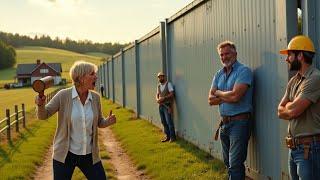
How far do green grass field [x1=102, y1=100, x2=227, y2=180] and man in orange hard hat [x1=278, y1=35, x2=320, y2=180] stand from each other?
10.7ft

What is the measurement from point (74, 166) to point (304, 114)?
2.44 metres

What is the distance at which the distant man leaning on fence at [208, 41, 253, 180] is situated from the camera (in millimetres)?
7195

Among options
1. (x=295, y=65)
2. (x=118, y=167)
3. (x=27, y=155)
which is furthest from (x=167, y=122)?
(x=295, y=65)

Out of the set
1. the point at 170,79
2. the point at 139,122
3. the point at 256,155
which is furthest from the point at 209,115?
the point at 139,122

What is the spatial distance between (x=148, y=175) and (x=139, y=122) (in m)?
9.12

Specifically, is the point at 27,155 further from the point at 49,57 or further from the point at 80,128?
the point at 49,57

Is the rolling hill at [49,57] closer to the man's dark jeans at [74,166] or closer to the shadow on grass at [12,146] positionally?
the shadow on grass at [12,146]

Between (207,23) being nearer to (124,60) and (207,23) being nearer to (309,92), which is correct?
(309,92)

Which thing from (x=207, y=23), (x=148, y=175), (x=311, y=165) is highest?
(x=207, y=23)

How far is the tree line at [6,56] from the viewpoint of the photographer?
452 ft

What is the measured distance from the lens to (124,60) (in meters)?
25.4

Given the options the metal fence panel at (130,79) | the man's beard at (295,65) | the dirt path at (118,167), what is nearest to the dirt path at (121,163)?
the dirt path at (118,167)

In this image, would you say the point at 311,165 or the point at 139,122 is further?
the point at 139,122

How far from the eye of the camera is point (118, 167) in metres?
10.6
